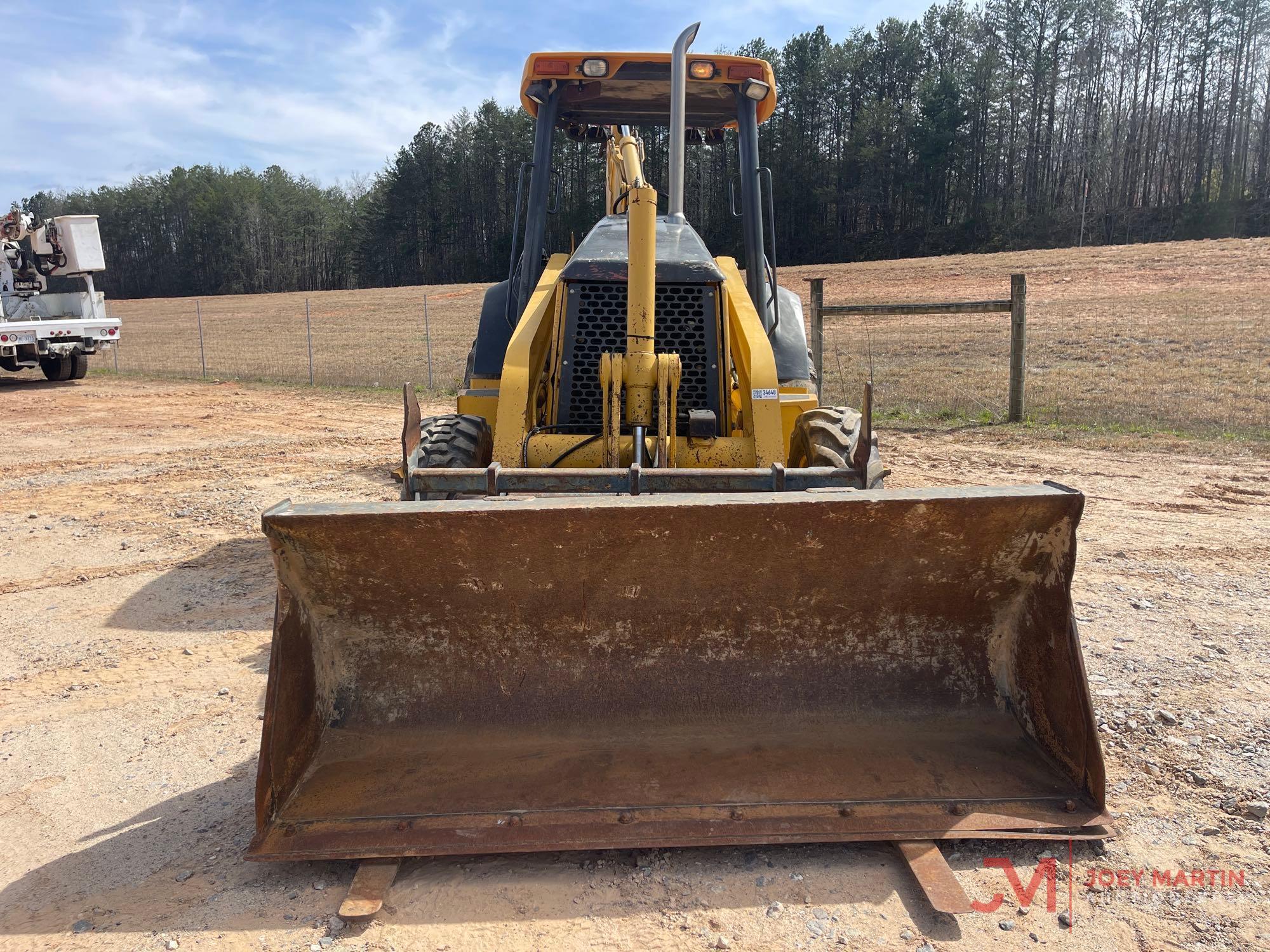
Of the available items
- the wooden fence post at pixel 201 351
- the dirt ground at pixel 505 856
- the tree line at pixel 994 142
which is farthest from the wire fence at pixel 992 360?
the tree line at pixel 994 142

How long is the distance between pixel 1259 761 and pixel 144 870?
11.4 ft

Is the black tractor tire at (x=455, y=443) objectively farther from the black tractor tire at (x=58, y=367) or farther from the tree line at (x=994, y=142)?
the tree line at (x=994, y=142)

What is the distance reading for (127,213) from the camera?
78.0 metres

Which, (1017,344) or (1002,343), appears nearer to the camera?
(1017,344)

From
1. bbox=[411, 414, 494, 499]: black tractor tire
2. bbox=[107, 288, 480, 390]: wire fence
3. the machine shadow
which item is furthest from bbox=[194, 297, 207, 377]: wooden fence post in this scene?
bbox=[411, 414, 494, 499]: black tractor tire

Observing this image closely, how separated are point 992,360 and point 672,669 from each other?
1333cm

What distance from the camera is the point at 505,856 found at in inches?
104

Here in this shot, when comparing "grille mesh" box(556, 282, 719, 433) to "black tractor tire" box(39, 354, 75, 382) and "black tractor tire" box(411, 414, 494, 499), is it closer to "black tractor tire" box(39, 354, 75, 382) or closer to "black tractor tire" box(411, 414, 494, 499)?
"black tractor tire" box(411, 414, 494, 499)

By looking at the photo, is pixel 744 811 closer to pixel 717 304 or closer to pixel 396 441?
pixel 717 304

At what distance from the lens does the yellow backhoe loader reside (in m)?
2.63

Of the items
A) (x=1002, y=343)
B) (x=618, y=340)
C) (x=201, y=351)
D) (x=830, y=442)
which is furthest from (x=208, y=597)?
(x=201, y=351)

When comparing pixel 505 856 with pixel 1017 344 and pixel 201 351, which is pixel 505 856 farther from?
pixel 201 351

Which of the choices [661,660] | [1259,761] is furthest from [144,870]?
[1259,761]

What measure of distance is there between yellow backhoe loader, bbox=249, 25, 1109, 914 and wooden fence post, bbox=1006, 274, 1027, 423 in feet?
24.4
